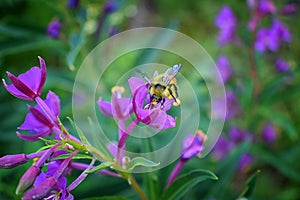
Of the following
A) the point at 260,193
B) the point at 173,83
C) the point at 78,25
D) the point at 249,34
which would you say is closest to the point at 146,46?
the point at 78,25

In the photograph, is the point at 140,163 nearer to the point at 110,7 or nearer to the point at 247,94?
the point at 247,94

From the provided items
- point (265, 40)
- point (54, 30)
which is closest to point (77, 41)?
point (54, 30)

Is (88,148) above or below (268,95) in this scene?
below

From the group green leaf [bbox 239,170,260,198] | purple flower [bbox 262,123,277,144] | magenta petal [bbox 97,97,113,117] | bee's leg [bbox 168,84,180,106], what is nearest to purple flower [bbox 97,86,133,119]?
magenta petal [bbox 97,97,113,117]

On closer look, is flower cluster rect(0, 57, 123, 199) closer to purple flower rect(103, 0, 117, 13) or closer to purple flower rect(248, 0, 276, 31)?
purple flower rect(103, 0, 117, 13)

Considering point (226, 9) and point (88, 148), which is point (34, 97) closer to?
point (88, 148)

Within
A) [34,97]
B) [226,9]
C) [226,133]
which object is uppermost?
[226,9]

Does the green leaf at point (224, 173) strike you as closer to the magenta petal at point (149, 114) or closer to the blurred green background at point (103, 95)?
the blurred green background at point (103, 95)
